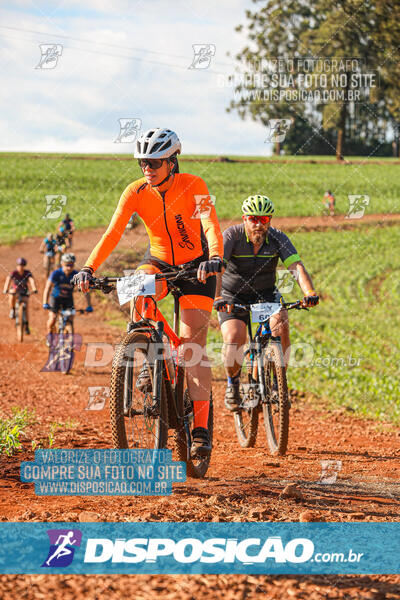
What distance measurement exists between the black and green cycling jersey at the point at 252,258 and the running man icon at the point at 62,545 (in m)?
3.73

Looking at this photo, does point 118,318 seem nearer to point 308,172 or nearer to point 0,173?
point 0,173

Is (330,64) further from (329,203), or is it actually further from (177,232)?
(177,232)

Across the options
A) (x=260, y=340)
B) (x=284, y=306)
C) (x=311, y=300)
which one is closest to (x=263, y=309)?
(x=284, y=306)

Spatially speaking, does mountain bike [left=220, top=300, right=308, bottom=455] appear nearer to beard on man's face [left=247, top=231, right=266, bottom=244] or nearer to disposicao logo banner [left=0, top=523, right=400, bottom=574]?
beard on man's face [left=247, top=231, right=266, bottom=244]

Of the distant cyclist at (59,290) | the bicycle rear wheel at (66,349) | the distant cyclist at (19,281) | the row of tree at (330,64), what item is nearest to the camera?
the bicycle rear wheel at (66,349)

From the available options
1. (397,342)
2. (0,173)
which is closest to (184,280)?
(397,342)

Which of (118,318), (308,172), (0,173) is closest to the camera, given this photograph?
(118,318)

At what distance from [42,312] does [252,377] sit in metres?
15.4

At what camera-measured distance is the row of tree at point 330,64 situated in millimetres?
41375

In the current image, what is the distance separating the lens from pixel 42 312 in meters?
21.7

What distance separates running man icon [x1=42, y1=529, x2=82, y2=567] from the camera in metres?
3.63

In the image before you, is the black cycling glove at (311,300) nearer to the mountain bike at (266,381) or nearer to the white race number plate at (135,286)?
the mountain bike at (266,381)

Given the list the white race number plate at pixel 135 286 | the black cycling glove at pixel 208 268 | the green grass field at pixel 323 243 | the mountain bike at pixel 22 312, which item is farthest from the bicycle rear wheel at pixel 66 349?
the black cycling glove at pixel 208 268

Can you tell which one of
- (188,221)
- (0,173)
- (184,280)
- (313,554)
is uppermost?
(0,173)
